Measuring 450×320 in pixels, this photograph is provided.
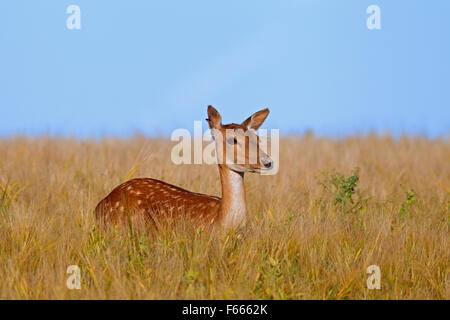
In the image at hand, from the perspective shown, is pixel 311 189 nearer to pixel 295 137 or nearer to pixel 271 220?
pixel 271 220

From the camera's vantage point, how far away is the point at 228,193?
603 cm

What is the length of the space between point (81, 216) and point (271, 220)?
211 centimetres

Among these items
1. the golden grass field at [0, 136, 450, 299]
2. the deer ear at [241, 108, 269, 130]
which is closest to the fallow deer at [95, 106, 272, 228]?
the deer ear at [241, 108, 269, 130]

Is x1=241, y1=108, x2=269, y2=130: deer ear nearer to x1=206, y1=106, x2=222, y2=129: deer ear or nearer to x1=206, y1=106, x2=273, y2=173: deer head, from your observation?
x1=206, y1=106, x2=273, y2=173: deer head

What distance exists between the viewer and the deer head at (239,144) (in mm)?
5848

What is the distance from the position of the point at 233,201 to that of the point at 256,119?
968 millimetres

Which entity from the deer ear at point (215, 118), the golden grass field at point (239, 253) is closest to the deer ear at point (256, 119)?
the deer ear at point (215, 118)

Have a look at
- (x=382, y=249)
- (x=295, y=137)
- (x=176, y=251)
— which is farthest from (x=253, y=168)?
(x=295, y=137)

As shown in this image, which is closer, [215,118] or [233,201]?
[233,201]

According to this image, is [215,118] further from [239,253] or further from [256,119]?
[239,253]

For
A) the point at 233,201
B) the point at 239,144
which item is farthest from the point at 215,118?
the point at 233,201

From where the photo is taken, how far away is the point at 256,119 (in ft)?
21.0

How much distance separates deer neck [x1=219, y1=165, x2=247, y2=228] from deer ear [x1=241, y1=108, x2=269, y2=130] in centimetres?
57

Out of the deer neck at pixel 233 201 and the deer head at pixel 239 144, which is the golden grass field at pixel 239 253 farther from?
the deer head at pixel 239 144
